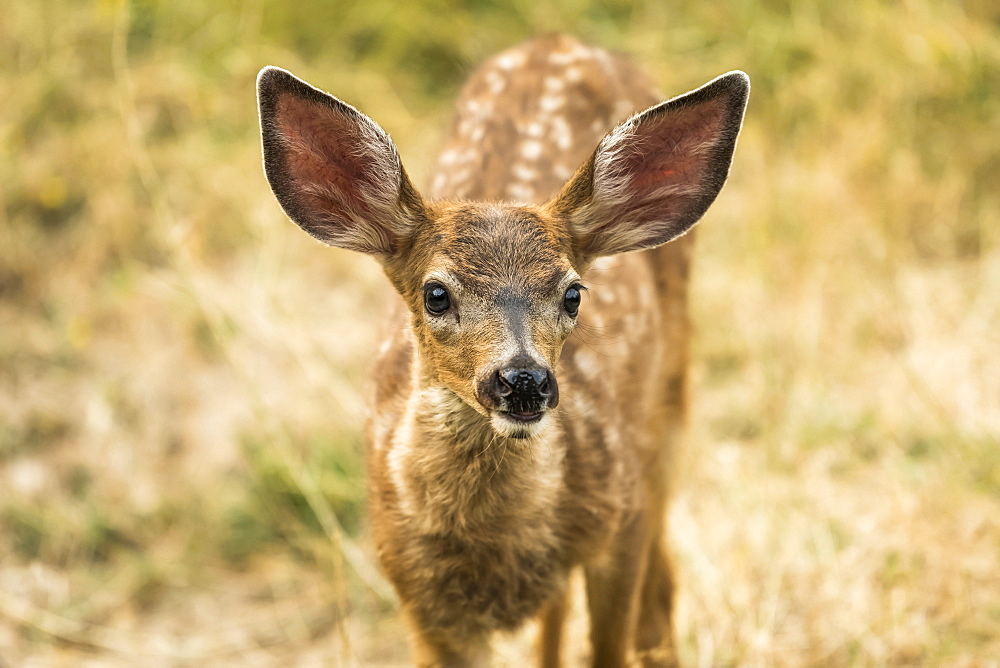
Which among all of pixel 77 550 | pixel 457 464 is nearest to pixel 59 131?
pixel 77 550

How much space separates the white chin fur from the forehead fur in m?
0.31

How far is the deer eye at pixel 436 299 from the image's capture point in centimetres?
281

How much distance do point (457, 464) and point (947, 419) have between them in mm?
2124

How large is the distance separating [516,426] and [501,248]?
444 millimetres

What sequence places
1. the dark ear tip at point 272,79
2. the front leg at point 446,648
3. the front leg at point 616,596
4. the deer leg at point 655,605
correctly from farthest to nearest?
the deer leg at point 655,605, the front leg at point 616,596, the front leg at point 446,648, the dark ear tip at point 272,79

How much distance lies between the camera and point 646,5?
22.1ft

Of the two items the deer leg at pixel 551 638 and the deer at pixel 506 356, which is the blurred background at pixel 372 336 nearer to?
the deer leg at pixel 551 638

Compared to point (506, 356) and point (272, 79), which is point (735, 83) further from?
point (272, 79)

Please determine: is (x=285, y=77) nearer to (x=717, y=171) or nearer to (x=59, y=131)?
(x=717, y=171)

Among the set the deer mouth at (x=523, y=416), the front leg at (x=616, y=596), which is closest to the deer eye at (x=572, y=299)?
the deer mouth at (x=523, y=416)

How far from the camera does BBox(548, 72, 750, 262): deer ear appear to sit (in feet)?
9.48

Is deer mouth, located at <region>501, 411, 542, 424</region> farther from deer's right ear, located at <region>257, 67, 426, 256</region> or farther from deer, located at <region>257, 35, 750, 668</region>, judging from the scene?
deer's right ear, located at <region>257, 67, 426, 256</region>

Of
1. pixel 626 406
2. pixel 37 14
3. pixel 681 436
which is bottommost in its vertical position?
pixel 681 436

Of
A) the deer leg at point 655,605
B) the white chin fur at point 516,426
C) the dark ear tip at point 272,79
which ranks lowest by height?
the deer leg at point 655,605
